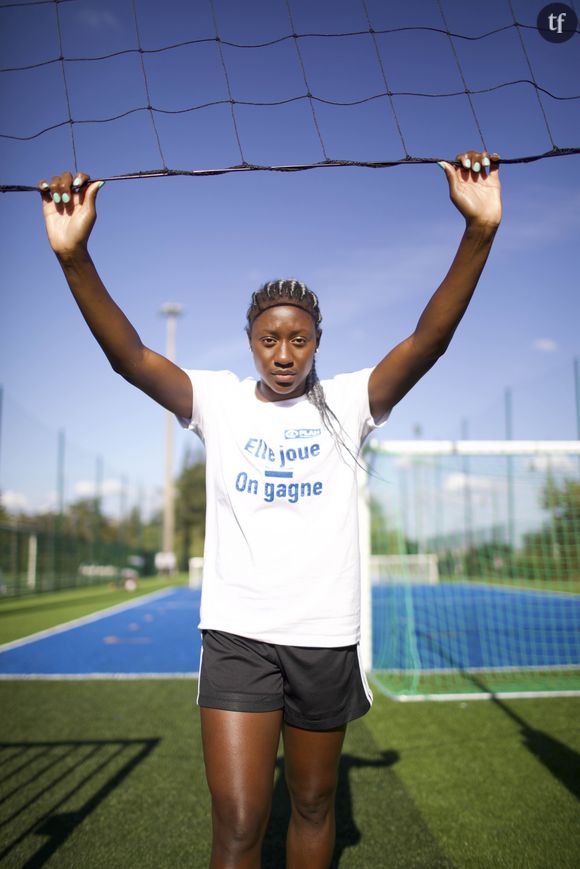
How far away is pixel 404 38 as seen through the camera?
3.11 meters

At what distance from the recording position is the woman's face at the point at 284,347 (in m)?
2.29

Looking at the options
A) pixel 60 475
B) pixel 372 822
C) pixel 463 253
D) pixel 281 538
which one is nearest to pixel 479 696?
pixel 372 822

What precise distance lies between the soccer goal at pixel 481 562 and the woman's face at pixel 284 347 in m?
2.40

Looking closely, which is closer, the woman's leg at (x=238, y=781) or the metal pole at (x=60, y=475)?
the woman's leg at (x=238, y=781)

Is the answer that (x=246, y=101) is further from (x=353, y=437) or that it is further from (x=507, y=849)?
(x=507, y=849)

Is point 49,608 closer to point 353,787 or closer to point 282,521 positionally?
point 353,787

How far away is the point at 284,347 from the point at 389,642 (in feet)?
28.5

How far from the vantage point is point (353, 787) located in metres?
4.44

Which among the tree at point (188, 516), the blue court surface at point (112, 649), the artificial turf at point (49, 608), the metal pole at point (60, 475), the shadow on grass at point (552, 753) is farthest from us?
the tree at point (188, 516)

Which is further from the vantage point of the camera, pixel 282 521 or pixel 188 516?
pixel 188 516

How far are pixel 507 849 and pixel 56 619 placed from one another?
11977 mm

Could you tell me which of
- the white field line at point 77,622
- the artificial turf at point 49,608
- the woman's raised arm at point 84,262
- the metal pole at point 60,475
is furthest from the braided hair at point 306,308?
the metal pole at point 60,475

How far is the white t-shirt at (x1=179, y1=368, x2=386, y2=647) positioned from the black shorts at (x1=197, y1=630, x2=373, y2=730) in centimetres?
5

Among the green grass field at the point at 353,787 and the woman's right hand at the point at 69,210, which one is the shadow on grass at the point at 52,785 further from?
the woman's right hand at the point at 69,210
